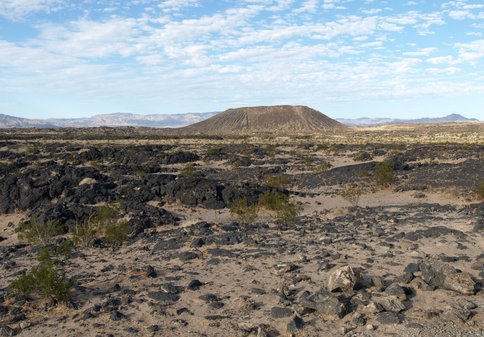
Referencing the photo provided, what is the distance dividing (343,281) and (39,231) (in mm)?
10646

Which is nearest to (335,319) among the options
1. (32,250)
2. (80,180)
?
(32,250)

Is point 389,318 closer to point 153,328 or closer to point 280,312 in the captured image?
point 280,312

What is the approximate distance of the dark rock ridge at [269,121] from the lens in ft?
444

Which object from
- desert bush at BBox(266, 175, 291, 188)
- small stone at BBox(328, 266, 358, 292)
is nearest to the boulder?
small stone at BBox(328, 266, 358, 292)

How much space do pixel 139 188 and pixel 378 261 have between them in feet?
48.6

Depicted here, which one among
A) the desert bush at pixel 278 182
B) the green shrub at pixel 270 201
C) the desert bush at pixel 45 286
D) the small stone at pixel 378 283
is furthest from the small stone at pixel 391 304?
the desert bush at pixel 278 182

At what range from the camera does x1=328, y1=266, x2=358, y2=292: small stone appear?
753 centimetres

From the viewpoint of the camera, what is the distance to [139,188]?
21.6 metres

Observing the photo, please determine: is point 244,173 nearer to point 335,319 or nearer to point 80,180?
point 80,180

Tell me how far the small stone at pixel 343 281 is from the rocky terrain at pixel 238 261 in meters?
0.02

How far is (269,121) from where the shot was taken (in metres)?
142

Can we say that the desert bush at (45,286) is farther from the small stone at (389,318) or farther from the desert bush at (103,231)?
the small stone at (389,318)

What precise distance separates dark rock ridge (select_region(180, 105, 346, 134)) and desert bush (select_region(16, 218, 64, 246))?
4634 inches

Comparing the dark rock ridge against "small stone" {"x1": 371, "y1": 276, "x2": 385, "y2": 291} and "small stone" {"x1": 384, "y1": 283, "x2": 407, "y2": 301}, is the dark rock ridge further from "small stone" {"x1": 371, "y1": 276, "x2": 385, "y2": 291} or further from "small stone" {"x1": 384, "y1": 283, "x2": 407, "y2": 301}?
"small stone" {"x1": 384, "y1": 283, "x2": 407, "y2": 301}
